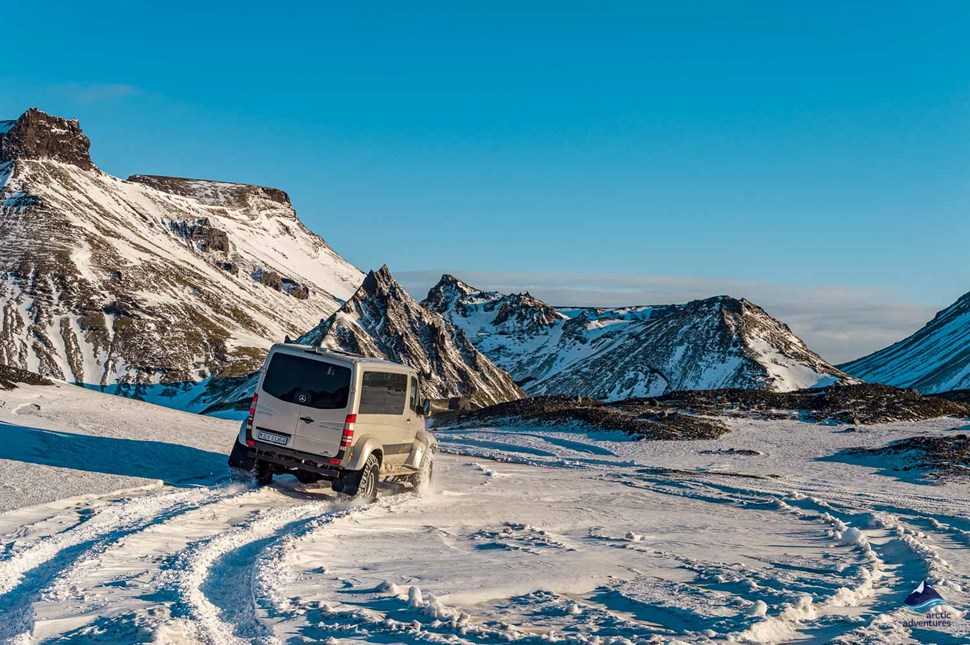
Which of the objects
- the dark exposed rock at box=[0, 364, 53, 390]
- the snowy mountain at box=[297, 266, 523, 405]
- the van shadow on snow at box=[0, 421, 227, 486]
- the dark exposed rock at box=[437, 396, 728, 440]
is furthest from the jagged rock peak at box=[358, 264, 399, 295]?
the van shadow on snow at box=[0, 421, 227, 486]

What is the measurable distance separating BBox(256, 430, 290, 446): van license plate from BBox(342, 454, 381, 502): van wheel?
58.3 inches

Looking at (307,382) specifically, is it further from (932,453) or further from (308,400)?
(932,453)

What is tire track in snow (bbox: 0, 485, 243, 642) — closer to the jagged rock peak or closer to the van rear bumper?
the van rear bumper

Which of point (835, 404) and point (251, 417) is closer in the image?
point (251, 417)

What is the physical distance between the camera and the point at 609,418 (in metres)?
39.1

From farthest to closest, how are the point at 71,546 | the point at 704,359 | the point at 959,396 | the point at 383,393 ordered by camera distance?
the point at 704,359 → the point at 959,396 → the point at 383,393 → the point at 71,546

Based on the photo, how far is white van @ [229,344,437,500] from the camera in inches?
660

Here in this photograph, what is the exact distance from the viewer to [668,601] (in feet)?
32.4

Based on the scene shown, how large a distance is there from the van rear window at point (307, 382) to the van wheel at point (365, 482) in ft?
4.56

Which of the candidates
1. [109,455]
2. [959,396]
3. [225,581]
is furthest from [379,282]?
[225,581]

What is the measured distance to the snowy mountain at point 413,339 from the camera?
490ft

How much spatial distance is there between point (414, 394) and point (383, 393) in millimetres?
1950

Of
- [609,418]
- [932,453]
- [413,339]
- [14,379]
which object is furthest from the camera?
[413,339]

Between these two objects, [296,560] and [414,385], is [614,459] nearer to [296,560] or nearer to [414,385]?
[414,385]
